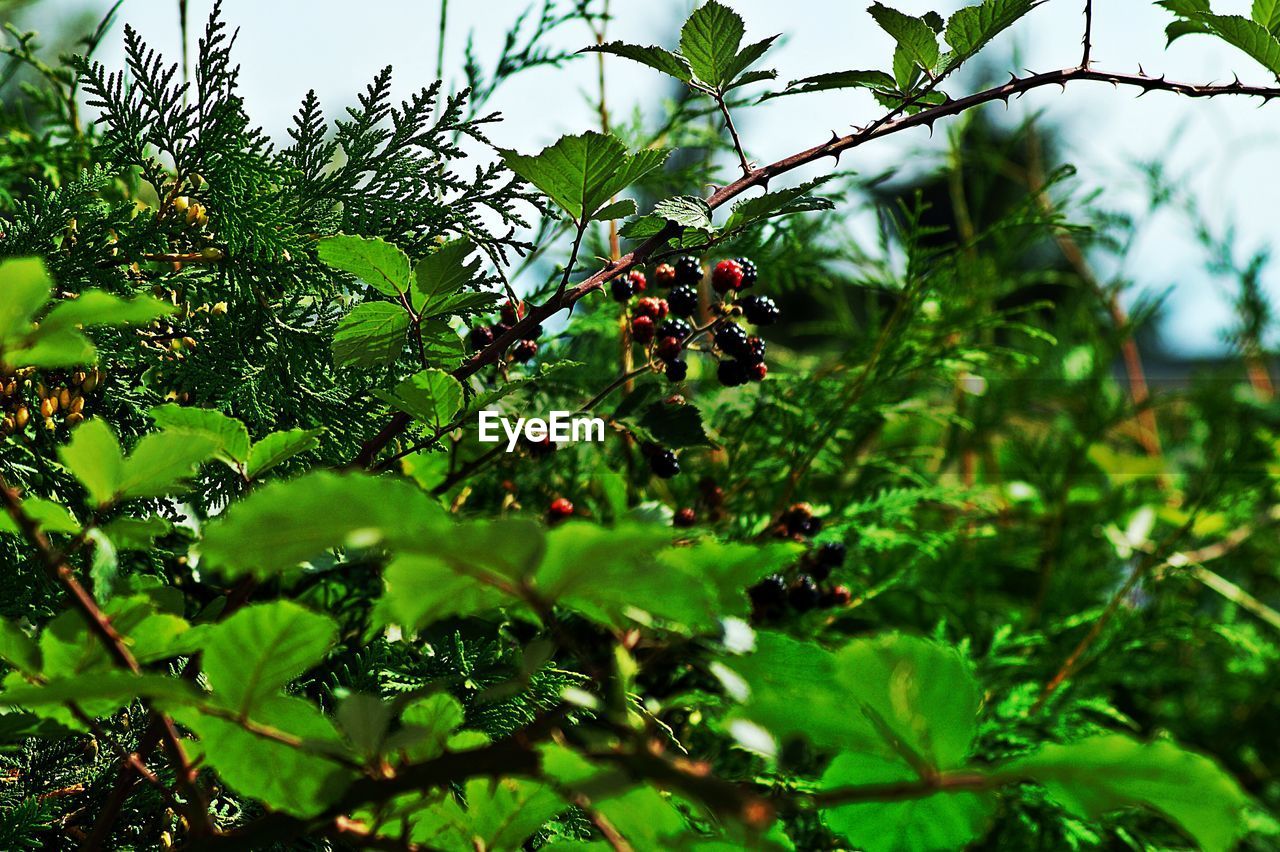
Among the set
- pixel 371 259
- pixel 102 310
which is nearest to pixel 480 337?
pixel 371 259

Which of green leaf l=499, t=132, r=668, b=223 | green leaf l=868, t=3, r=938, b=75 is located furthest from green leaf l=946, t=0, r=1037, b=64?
green leaf l=499, t=132, r=668, b=223

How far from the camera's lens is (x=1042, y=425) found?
1.15 m

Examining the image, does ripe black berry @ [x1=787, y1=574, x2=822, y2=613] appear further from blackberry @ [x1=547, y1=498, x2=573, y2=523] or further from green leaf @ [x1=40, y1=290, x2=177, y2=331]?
green leaf @ [x1=40, y1=290, x2=177, y2=331]

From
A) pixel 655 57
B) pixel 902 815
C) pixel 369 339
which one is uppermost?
pixel 655 57

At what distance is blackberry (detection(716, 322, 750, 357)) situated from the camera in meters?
0.43

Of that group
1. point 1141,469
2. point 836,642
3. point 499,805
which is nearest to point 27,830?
point 499,805

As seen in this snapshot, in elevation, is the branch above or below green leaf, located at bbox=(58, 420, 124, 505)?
above

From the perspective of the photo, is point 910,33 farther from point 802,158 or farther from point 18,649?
point 18,649

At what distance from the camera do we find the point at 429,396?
32 centimetres

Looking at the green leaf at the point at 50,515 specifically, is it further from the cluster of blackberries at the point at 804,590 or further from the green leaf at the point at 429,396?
the cluster of blackberries at the point at 804,590

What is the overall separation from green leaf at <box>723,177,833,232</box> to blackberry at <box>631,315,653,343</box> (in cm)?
13

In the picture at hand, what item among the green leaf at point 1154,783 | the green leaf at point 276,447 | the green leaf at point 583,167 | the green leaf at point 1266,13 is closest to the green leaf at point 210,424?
the green leaf at point 276,447

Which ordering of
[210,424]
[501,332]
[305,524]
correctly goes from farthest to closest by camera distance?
1. [501,332]
2. [210,424]
3. [305,524]

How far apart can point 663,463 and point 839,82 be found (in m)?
0.16
